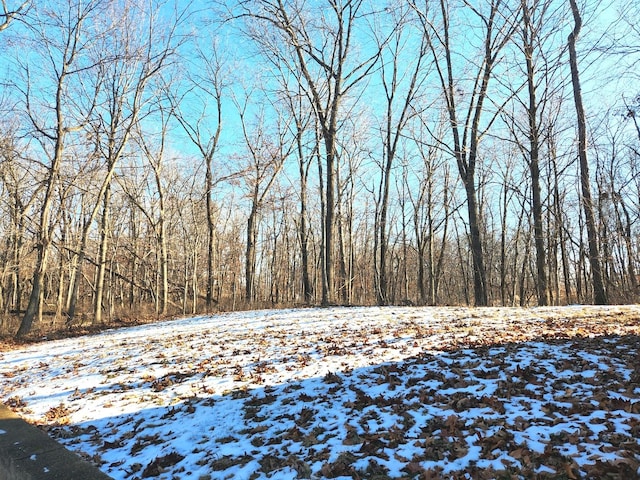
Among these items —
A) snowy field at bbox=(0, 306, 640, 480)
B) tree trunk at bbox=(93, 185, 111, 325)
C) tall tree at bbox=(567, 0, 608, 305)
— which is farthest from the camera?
tree trunk at bbox=(93, 185, 111, 325)

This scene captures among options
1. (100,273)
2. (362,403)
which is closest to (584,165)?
(362,403)

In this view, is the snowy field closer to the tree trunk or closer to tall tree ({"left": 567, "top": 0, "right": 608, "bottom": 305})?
tall tree ({"left": 567, "top": 0, "right": 608, "bottom": 305})

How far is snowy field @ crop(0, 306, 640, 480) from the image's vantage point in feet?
10.1

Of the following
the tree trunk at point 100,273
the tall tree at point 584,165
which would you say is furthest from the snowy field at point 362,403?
the tree trunk at point 100,273

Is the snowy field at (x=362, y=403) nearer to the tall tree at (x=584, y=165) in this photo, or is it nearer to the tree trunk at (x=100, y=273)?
the tall tree at (x=584, y=165)

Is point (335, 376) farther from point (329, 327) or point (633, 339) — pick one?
point (633, 339)

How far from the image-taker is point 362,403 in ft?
14.1

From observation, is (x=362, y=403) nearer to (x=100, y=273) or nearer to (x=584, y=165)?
(x=584, y=165)

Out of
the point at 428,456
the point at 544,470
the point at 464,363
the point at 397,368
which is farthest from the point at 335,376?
the point at 544,470

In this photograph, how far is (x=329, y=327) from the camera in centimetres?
880

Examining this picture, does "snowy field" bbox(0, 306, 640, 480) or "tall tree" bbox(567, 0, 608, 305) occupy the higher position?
"tall tree" bbox(567, 0, 608, 305)

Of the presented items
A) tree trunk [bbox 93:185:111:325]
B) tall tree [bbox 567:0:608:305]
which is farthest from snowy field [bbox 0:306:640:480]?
tree trunk [bbox 93:185:111:325]

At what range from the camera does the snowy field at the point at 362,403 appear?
121 inches

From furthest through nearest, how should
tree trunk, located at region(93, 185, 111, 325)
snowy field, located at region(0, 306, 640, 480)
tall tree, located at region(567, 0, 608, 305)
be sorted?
tree trunk, located at region(93, 185, 111, 325) → tall tree, located at region(567, 0, 608, 305) → snowy field, located at region(0, 306, 640, 480)
